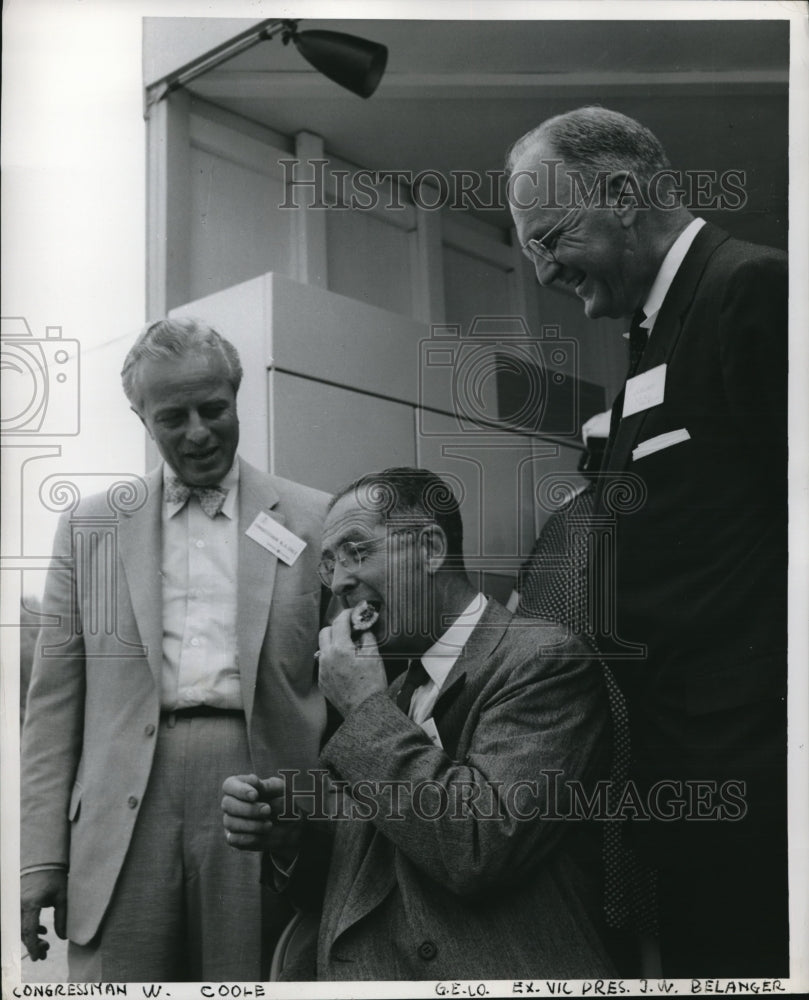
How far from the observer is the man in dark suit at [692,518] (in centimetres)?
266

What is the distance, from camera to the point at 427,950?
2564mm

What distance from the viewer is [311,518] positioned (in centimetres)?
275

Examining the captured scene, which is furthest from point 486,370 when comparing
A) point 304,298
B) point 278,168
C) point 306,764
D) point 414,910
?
point 414,910

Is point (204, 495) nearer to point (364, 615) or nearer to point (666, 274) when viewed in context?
point (364, 615)

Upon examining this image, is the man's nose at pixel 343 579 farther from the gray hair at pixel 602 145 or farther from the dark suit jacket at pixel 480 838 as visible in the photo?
the gray hair at pixel 602 145

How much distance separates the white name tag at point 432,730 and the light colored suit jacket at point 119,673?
231 millimetres

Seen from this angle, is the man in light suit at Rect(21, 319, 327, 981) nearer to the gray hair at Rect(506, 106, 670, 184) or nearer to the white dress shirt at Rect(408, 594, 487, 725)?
the white dress shirt at Rect(408, 594, 487, 725)

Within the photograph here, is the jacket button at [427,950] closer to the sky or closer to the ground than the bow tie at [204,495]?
closer to the ground

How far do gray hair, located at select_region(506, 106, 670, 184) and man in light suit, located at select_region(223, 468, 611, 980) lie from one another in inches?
32.8

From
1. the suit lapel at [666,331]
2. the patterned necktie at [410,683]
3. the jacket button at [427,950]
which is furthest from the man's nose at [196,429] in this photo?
the jacket button at [427,950]

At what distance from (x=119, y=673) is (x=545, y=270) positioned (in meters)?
1.27

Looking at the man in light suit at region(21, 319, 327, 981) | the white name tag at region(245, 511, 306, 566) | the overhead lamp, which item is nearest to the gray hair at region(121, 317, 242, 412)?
the man in light suit at region(21, 319, 327, 981)

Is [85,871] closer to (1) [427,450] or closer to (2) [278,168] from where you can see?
(1) [427,450]

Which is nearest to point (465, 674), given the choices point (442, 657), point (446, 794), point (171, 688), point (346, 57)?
point (442, 657)
